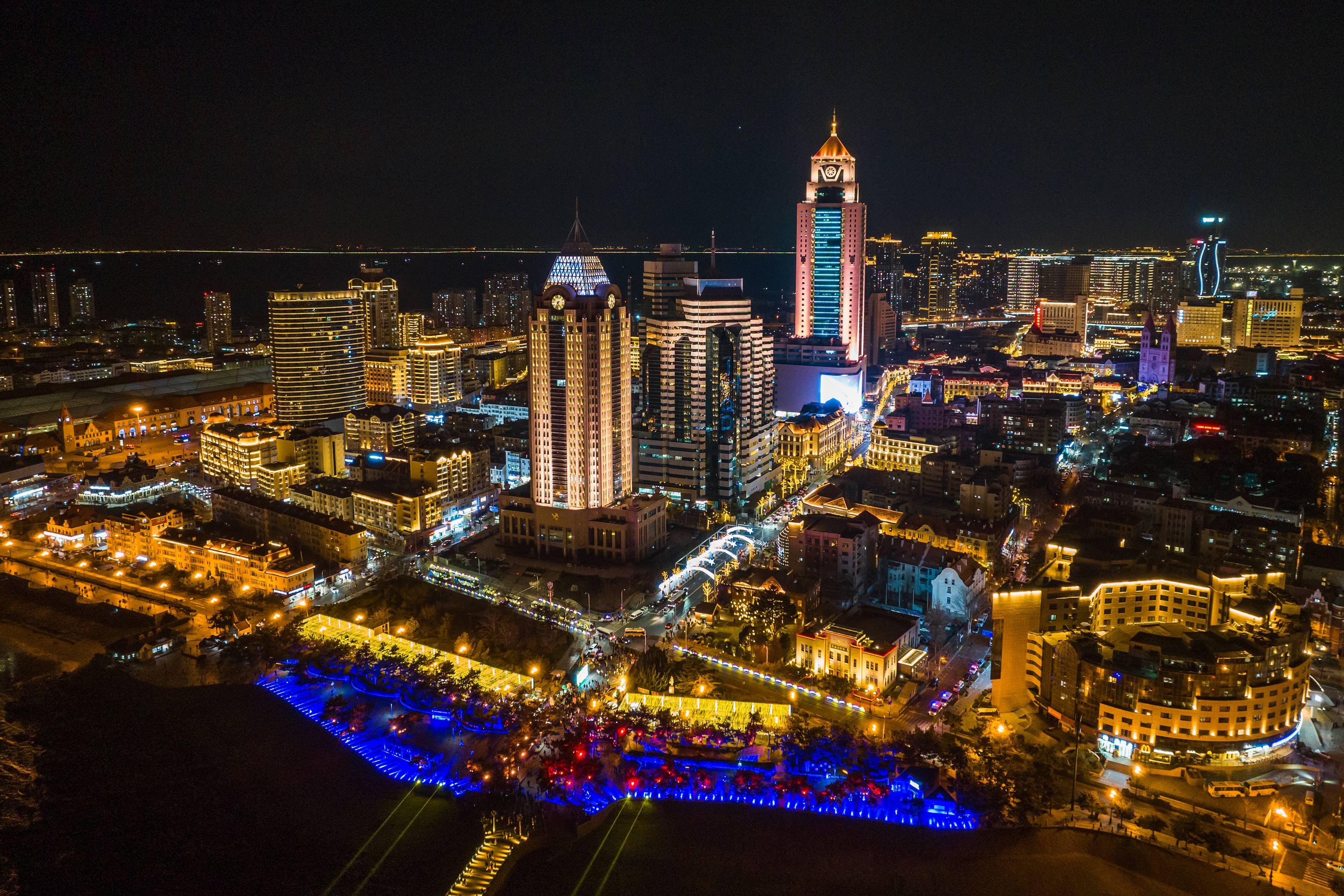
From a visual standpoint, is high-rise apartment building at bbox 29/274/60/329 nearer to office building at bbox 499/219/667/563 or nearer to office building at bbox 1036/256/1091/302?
office building at bbox 499/219/667/563

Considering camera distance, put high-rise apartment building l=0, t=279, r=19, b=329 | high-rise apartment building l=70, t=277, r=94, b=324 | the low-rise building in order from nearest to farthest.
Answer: the low-rise building, high-rise apartment building l=0, t=279, r=19, b=329, high-rise apartment building l=70, t=277, r=94, b=324

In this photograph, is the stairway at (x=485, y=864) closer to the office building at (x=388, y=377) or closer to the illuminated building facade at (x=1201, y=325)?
the office building at (x=388, y=377)

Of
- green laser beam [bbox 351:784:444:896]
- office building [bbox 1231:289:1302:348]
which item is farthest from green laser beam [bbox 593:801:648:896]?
office building [bbox 1231:289:1302:348]

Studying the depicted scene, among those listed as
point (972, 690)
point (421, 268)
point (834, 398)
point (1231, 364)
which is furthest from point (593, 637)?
point (421, 268)

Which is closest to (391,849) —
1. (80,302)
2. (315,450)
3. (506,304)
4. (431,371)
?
(315,450)

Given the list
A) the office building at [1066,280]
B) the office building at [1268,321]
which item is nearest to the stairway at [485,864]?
the office building at [1268,321]

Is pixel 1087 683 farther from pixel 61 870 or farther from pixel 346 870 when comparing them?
pixel 61 870
